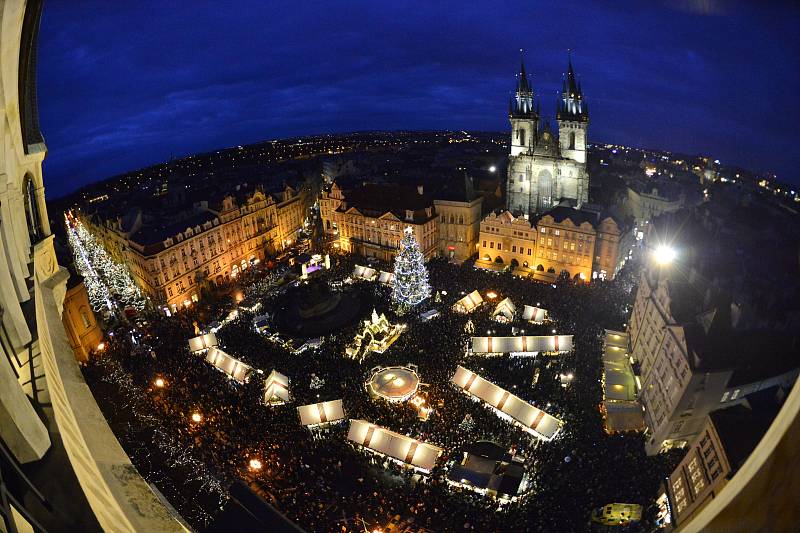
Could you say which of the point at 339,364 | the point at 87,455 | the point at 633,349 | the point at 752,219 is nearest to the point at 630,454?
the point at 633,349

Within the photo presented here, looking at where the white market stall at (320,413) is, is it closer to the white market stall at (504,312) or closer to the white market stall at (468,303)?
the white market stall at (468,303)

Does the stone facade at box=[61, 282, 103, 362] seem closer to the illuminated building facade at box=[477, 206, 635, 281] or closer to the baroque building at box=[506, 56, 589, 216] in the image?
the illuminated building facade at box=[477, 206, 635, 281]

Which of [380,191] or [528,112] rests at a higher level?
[528,112]

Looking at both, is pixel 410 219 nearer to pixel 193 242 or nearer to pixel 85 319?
pixel 193 242

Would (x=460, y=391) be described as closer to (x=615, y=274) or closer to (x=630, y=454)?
(x=630, y=454)

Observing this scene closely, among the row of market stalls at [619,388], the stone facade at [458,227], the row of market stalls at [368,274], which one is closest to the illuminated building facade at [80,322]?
the row of market stalls at [368,274]

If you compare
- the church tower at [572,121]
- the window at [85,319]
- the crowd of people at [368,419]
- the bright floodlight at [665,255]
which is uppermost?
the church tower at [572,121]
